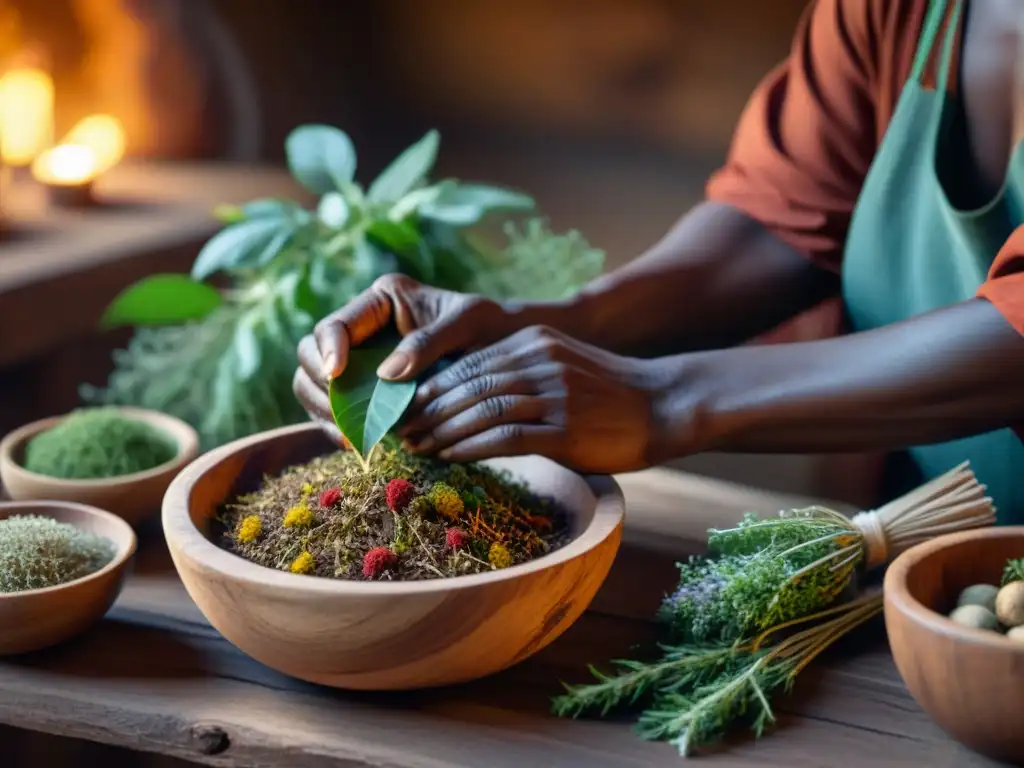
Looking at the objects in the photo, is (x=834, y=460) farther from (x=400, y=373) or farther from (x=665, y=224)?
(x=400, y=373)

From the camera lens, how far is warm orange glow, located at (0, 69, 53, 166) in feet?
6.81

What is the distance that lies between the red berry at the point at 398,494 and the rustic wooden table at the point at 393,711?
0.43 feet

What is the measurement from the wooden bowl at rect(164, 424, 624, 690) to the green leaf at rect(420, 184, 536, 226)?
2.10ft

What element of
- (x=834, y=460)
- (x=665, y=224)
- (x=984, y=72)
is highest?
(x=984, y=72)

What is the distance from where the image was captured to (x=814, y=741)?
2.51 ft

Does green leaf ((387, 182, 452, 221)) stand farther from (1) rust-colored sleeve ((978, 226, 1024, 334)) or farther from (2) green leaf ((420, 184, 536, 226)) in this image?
(1) rust-colored sleeve ((978, 226, 1024, 334))

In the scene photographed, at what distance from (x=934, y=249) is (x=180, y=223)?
125 centimetres

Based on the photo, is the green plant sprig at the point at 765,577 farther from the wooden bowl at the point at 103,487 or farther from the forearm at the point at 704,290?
the wooden bowl at the point at 103,487

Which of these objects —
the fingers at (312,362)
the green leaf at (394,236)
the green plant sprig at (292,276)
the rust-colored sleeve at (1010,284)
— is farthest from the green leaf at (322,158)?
the rust-colored sleeve at (1010,284)

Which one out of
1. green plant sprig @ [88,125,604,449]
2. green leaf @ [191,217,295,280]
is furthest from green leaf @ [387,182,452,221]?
green leaf @ [191,217,295,280]

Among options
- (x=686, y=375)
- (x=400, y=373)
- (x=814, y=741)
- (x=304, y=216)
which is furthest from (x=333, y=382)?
(x=304, y=216)

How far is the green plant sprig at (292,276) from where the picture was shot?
137 cm

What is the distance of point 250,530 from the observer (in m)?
0.83

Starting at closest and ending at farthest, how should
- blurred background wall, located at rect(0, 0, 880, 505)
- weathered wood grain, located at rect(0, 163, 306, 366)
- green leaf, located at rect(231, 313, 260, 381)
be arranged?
green leaf, located at rect(231, 313, 260, 381) < weathered wood grain, located at rect(0, 163, 306, 366) < blurred background wall, located at rect(0, 0, 880, 505)
